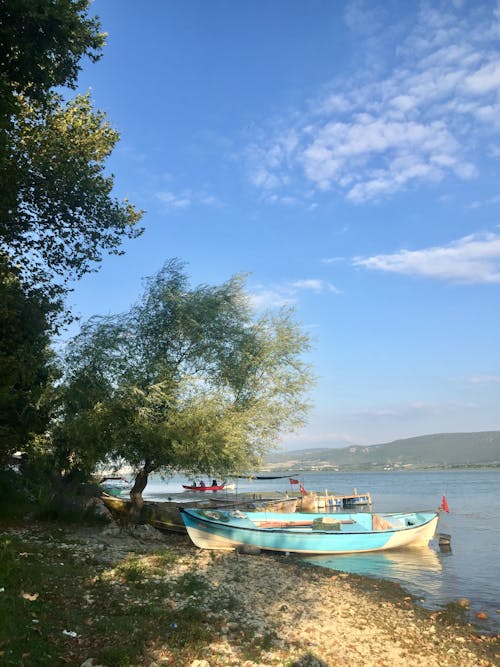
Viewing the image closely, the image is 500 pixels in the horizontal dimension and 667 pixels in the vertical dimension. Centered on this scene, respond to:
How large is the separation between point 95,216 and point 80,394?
823 centimetres

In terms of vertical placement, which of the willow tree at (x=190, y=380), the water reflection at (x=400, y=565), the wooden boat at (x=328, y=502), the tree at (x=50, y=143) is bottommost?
the wooden boat at (x=328, y=502)

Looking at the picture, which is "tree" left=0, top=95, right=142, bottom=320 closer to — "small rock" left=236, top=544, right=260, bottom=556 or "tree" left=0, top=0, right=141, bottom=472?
"tree" left=0, top=0, right=141, bottom=472

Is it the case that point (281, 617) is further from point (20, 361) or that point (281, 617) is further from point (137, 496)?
point (137, 496)

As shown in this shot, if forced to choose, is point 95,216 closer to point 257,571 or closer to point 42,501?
point 42,501

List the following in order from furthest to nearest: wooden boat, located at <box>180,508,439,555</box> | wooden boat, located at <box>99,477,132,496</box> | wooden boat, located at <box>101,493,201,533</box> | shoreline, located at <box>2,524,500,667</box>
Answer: wooden boat, located at <box>99,477,132,496</box>
wooden boat, located at <box>101,493,201,533</box>
wooden boat, located at <box>180,508,439,555</box>
shoreline, located at <box>2,524,500,667</box>

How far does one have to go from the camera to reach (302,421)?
27.6 m

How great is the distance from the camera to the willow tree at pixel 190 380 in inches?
841

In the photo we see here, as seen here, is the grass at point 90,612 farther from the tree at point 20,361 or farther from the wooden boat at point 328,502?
the wooden boat at point 328,502

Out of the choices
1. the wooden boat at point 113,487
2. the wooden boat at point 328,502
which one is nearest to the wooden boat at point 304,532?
the wooden boat at point 113,487

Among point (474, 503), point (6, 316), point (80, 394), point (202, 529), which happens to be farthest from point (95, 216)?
point (474, 503)

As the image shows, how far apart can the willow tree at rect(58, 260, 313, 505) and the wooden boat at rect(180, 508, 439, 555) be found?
2.48m

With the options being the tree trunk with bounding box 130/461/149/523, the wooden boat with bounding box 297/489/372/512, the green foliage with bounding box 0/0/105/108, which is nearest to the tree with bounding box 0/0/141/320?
the green foliage with bounding box 0/0/105/108

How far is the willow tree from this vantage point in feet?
70.1

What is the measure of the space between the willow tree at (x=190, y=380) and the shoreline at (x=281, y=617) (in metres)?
4.52
